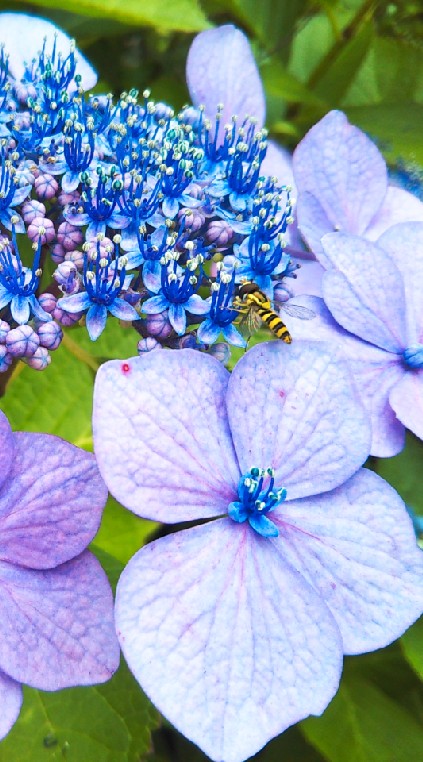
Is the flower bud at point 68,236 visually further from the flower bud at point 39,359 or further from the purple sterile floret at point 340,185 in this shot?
the purple sterile floret at point 340,185

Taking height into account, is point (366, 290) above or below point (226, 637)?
above

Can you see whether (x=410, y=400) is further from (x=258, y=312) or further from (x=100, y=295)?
Result: (x=100, y=295)

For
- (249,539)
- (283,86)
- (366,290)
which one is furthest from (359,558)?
(283,86)

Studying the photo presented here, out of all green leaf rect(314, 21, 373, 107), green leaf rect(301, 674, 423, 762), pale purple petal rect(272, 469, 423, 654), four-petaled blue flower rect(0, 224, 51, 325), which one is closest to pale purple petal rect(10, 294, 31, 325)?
four-petaled blue flower rect(0, 224, 51, 325)

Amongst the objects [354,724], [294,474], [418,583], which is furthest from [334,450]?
[354,724]

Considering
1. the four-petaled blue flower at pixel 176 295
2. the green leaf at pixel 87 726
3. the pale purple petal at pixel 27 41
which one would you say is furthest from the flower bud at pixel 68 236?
the green leaf at pixel 87 726

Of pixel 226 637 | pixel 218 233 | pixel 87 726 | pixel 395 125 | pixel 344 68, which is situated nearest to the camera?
pixel 226 637

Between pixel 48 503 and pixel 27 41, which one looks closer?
pixel 48 503

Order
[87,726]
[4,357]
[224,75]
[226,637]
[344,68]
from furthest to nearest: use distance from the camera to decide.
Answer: [344,68], [224,75], [87,726], [4,357], [226,637]
